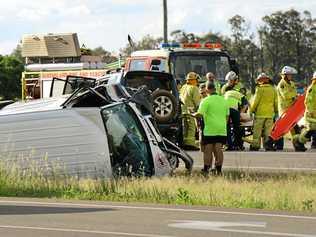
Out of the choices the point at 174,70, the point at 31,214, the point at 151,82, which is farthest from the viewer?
the point at 174,70

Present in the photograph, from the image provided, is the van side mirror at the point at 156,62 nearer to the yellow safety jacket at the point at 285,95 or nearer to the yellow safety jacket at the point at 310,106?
the yellow safety jacket at the point at 285,95

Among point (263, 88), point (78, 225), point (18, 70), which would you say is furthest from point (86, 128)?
point (18, 70)

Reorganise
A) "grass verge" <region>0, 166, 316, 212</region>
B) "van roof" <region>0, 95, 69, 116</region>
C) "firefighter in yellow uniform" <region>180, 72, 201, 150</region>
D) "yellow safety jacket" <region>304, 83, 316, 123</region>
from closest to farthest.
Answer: "grass verge" <region>0, 166, 316, 212</region> → "van roof" <region>0, 95, 69, 116</region> → "yellow safety jacket" <region>304, 83, 316, 123</region> → "firefighter in yellow uniform" <region>180, 72, 201, 150</region>

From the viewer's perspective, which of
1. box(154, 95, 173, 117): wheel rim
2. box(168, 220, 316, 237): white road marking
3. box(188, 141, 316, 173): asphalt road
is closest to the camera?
box(168, 220, 316, 237): white road marking

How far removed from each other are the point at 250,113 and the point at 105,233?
10697 millimetres

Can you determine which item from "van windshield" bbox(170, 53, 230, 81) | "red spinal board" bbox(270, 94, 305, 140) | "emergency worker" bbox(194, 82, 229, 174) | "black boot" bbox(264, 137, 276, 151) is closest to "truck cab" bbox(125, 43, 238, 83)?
"van windshield" bbox(170, 53, 230, 81)

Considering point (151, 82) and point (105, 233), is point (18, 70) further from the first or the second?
point (105, 233)

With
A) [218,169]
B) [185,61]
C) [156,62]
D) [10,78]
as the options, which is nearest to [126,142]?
[218,169]

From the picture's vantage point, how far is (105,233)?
851cm

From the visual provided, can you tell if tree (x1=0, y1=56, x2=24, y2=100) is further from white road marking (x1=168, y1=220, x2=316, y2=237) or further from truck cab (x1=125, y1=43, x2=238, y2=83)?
white road marking (x1=168, y1=220, x2=316, y2=237)

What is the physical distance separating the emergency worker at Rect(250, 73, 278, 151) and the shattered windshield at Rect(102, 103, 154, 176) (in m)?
5.80

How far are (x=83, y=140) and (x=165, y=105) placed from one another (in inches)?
187

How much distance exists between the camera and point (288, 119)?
718 inches

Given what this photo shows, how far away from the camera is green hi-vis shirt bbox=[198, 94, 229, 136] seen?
14.1m
